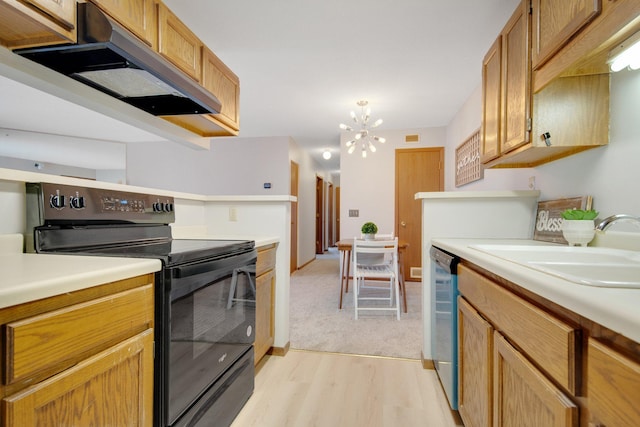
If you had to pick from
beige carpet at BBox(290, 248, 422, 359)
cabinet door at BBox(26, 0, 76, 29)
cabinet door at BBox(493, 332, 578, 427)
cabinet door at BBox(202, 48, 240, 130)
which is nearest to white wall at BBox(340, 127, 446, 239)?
beige carpet at BBox(290, 248, 422, 359)

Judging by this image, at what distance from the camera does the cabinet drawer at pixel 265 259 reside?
6.41 feet

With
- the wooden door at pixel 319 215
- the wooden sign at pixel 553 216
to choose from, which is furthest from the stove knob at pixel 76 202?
the wooden door at pixel 319 215

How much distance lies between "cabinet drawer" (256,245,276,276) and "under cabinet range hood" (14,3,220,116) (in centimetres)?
92

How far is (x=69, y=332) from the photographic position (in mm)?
690

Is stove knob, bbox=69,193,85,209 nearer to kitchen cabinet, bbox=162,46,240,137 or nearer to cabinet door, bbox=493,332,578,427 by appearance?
kitchen cabinet, bbox=162,46,240,137

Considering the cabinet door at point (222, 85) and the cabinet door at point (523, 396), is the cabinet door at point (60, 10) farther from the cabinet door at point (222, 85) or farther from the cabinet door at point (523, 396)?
the cabinet door at point (523, 396)

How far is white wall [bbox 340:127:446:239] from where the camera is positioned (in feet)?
16.1

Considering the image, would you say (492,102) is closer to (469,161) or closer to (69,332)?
(469,161)

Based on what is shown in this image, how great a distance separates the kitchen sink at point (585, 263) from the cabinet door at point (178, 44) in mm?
1904

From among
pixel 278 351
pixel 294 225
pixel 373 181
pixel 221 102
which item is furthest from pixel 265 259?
pixel 294 225

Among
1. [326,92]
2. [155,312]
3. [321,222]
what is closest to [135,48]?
[155,312]

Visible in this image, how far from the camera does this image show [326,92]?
3.43 m

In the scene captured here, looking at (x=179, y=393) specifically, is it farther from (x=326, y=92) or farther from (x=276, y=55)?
(x=326, y=92)

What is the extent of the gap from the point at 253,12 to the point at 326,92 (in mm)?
1452
